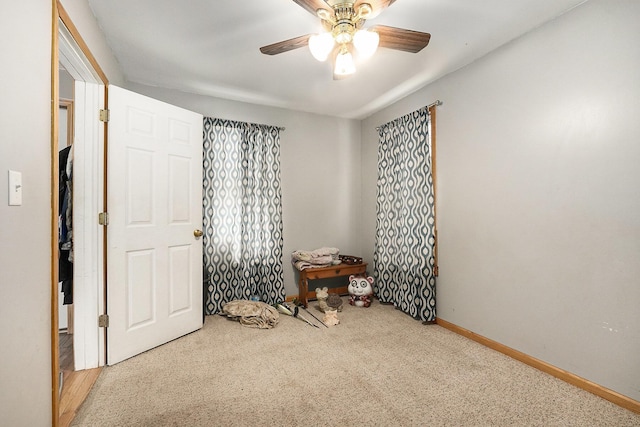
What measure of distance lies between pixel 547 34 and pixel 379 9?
1.38 meters

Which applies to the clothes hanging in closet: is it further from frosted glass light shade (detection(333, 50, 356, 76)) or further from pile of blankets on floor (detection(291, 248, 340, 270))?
pile of blankets on floor (detection(291, 248, 340, 270))

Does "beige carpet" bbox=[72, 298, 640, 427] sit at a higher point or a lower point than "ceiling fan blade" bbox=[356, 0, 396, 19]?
lower

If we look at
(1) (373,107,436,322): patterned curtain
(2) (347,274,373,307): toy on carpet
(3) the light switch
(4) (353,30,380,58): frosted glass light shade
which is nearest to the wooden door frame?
(3) the light switch

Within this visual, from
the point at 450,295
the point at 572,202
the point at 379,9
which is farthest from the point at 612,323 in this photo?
the point at 379,9

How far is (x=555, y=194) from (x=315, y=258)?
7.86ft

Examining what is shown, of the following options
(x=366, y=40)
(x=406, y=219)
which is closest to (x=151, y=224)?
(x=366, y=40)

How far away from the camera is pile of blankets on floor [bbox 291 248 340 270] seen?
3562 mm

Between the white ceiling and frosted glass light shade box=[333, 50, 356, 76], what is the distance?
18.1 inches

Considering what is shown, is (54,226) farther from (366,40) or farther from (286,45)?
(366,40)

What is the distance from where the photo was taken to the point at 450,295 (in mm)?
2832

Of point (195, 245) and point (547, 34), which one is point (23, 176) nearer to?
point (195, 245)

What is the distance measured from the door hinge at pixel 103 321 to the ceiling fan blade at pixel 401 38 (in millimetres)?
2597

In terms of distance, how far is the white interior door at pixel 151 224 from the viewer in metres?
2.19

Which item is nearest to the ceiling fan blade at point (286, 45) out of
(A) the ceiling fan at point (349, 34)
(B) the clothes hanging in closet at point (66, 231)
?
(A) the ceiling fan at point (349, 34)
